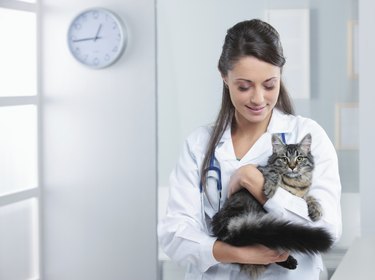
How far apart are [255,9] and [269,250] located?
1.99 meters

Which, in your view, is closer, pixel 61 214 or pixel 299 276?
pixel 299 276

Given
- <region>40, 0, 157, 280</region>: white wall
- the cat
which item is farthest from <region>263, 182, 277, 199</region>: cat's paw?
<region>40, 0, 157, 280</region>: white wall

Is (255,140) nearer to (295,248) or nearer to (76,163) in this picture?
(295,248)

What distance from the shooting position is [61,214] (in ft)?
14.4

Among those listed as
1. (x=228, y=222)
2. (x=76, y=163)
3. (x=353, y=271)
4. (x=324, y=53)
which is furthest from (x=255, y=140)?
(x=76, y=163)

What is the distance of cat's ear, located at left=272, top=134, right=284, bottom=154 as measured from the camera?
1.57 metres

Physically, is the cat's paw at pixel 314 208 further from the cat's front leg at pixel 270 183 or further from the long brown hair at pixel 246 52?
the long brown hair at pixel 246 52

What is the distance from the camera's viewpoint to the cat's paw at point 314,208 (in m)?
1.51

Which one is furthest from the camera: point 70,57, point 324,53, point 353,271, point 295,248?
point 70,57

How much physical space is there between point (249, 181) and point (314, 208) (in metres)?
0.13

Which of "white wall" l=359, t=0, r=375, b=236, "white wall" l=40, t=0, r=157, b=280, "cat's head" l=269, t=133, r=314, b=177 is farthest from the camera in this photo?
"white wall" l=40, t=0, r=157, b=280

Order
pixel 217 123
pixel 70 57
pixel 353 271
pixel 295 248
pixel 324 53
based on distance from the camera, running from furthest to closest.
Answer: pixel 70 57 → pixel 324 53 → pixel 353 271 → pixel 217 123 → pixel 295 248

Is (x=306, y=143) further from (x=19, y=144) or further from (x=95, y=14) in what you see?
(x=19, y=144)

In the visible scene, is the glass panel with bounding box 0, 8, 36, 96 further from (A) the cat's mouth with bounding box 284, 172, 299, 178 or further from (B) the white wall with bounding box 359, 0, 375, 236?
(A) the cat's mouth with bounding box 284, 172, 299, 178
